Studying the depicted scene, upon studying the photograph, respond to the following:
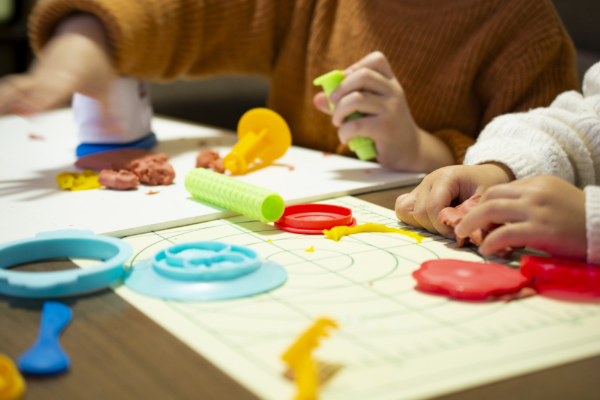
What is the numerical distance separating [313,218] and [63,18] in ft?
1.74

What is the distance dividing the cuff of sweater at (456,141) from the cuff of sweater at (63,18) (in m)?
0.50

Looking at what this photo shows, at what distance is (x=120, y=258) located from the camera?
1.32 ft

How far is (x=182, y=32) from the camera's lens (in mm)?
929

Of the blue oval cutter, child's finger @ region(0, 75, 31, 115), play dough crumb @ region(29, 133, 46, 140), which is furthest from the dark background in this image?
the blue oval cutter

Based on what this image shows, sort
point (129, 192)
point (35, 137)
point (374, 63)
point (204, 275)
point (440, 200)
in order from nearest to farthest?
point (204, 275) → point (440, 200) → point (129, 192) → point (374, 63) → point (35, 137)

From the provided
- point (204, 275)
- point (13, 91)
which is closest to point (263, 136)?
point (13, 91)

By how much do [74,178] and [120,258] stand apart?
31 cm

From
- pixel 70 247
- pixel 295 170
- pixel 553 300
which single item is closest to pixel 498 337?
pixel 553 300

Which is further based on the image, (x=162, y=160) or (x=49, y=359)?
(x=162, y=160)

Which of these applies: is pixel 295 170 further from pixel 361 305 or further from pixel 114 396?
pixel 114 396

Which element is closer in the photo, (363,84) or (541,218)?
(541,218)

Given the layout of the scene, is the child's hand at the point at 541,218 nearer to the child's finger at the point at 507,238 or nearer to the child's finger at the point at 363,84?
the child's finger at the point at 507,238

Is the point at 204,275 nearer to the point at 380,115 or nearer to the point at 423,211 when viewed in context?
the point at 423,211

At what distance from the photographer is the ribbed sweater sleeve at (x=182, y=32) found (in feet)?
2.62
